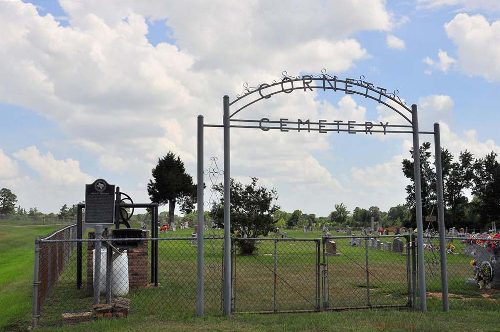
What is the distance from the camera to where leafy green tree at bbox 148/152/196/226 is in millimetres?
74062

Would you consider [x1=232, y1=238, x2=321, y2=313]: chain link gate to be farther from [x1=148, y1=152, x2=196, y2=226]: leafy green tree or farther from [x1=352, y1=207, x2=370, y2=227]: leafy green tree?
[x1=352, y1=207, x2=370, y2=227]: leafy green tree

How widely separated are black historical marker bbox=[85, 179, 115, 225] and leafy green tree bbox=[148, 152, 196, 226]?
63.7 m

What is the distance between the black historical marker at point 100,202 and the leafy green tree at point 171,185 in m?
63.7

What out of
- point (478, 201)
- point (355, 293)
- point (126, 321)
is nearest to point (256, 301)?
point (355, 293)

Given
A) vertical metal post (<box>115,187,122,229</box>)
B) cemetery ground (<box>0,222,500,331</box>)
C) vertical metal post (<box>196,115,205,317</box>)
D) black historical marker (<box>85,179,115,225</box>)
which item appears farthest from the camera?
vertical metal post (<box>115,187,122,229</box>)

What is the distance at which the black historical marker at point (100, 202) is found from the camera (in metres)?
9.44

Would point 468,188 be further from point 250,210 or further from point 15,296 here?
point 15,296

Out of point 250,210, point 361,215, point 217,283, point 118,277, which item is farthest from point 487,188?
point 118,277

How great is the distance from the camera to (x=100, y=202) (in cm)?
949

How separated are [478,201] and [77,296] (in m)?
54.4

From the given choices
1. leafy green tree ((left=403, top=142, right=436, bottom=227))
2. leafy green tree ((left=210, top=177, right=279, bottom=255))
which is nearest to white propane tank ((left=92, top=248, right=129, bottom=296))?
leafy green tree ((left=210, top=177, right=279, bottom=255))

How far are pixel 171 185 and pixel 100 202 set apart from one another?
65047mm

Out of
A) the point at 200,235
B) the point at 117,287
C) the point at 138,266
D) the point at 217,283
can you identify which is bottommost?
the point at 217,283

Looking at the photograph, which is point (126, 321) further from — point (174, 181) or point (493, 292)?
point (174, 181)
